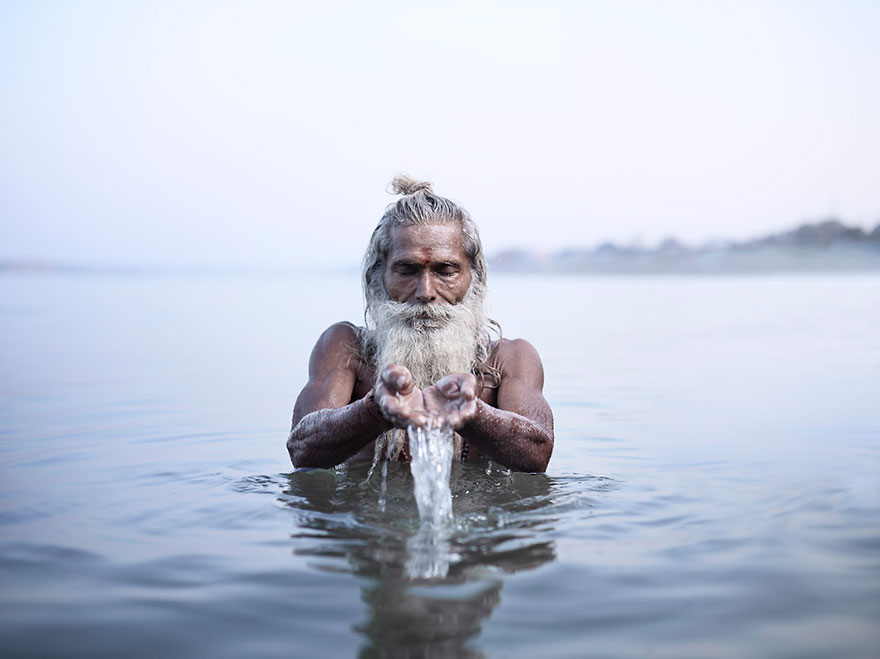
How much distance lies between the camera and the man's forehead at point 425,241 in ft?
16.1

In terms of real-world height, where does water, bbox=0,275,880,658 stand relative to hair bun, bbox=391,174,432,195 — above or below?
below

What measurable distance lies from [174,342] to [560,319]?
872cm

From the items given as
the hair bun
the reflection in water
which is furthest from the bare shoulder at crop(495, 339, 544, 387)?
the hair bun

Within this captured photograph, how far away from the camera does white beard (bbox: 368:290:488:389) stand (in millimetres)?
4785

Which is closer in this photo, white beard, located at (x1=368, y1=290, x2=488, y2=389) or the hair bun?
white beard, located at (x1=368, y1=290, x2=488, y2=389)

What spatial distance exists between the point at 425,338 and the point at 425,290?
0.27 metres

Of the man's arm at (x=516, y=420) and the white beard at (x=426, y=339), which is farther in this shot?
the white beard at (x=426, y=339)

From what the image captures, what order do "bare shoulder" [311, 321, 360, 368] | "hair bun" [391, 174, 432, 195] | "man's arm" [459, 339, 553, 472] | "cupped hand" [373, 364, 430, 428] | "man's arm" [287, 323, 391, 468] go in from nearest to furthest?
"cupped hand" [373, 364, 430, 428] → "man's arm" [287, 323, 391, 468] → "man's arm" [459, 339, 553, 472] → "bare shoulder" [311, 321, 360, 368] → "hair bun" [391, 174, 432, 195]

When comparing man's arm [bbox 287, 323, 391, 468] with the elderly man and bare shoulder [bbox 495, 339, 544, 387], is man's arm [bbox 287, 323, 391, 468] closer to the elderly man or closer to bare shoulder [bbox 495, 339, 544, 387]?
the elderly man

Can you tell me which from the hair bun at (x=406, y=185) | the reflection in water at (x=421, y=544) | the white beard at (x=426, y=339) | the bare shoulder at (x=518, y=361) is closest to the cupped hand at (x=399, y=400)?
the reflection in water at (x=421, y=544)

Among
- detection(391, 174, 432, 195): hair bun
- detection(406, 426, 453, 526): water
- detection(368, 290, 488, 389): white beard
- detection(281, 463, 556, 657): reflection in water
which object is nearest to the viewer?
detection(281, 463, 556, 657): reflection in water

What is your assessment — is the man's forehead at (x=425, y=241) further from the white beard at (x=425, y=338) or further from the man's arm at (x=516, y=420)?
the man's arm at (x=516, y=420)

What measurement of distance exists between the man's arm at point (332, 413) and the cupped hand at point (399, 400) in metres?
0.23

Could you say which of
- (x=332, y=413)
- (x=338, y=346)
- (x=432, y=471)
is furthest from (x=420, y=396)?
(x=338, y=346)
